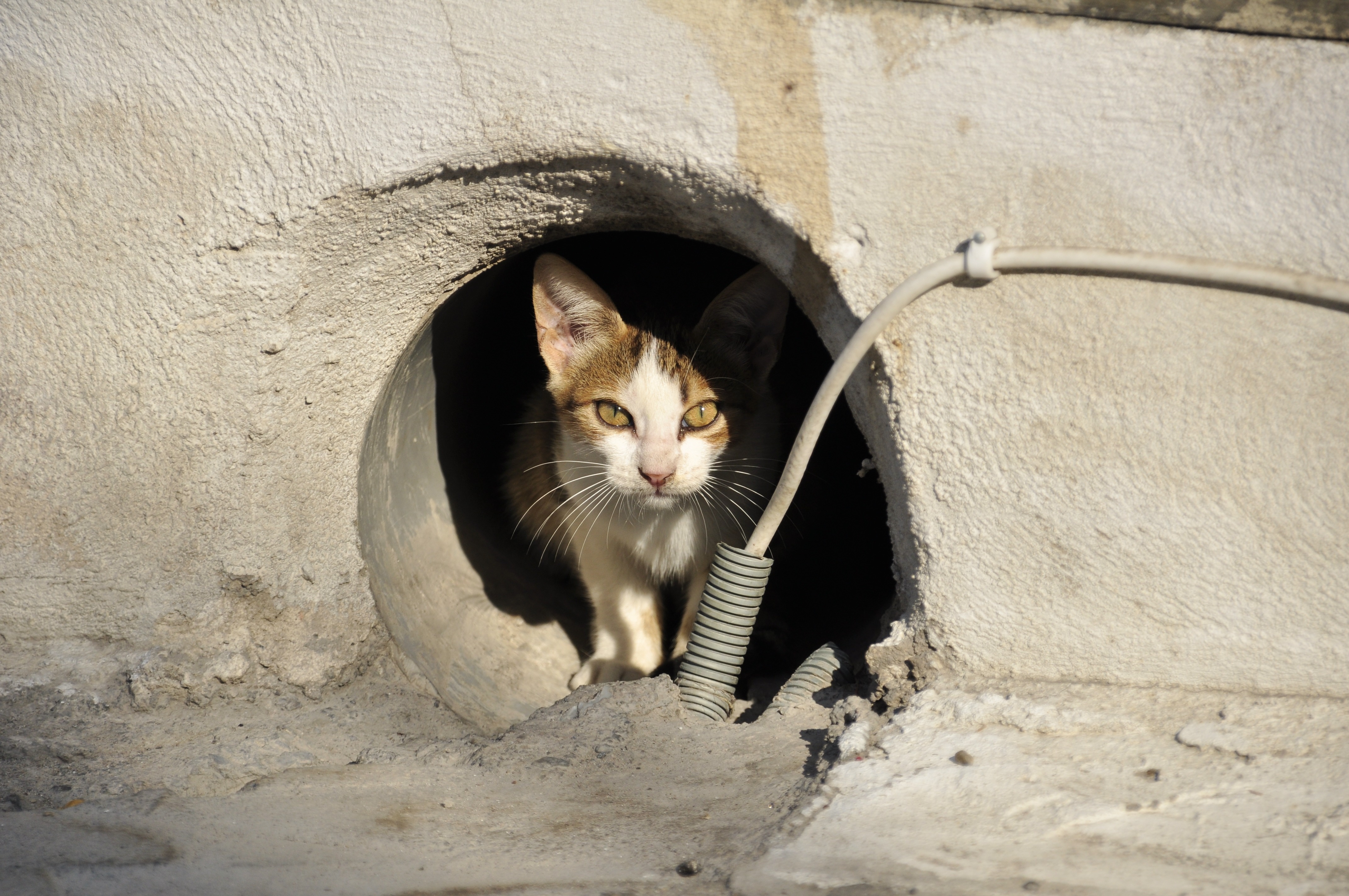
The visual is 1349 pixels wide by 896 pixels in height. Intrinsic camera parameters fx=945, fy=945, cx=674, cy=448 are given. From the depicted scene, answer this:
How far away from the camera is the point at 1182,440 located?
1732 millimetres

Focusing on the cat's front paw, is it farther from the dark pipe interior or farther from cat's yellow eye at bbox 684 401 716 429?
cat's yellow eye at bbox 684 401 716 429

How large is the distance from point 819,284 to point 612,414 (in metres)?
0.86

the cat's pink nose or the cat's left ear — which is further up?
the cat's left ear

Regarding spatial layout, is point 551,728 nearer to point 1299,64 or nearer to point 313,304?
point 313,304

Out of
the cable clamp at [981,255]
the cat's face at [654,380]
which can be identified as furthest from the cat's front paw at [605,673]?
the cable clamp at [981,255]

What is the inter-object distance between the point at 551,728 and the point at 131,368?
1220mm

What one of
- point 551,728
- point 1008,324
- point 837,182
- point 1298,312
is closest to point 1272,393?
point 1298,312

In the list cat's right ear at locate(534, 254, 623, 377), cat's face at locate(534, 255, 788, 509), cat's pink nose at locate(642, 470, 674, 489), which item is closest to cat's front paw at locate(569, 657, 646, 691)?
cat's face at locate(534, 255, 788, 509)

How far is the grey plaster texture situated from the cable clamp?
0.18 ft

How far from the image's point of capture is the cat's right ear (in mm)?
2545

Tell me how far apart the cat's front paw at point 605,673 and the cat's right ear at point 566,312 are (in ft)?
2.92

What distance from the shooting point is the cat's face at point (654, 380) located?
2473 mm

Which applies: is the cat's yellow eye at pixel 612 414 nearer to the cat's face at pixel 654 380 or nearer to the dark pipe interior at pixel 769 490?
the cat's face at pixel 654 380

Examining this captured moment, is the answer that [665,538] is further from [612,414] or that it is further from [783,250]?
[783,250]
